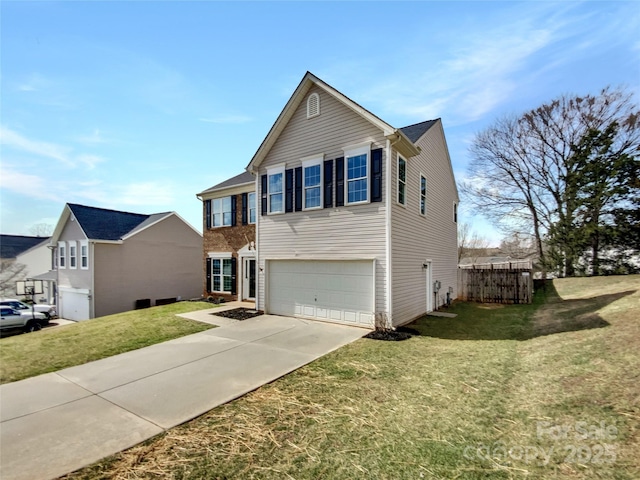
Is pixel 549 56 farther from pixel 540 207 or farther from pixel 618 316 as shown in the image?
pixel 540 207

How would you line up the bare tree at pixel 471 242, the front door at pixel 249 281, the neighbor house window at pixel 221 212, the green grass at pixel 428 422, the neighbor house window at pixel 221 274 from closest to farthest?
the green grass at pixel 428 422 < the front door at pixel 249 281 < the neighbor house window at pixel 221 274 < the neighbor house window at pixel 221 212 < the bare tree at pixel 471 242

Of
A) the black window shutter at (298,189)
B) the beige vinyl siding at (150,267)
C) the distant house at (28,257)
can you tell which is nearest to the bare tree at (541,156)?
the black window shutter at (298,189)

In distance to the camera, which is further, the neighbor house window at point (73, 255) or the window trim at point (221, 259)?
the neighbor house window at point (73, 255)

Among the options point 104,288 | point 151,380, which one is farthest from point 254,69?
point 104,288

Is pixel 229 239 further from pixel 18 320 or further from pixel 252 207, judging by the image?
pixel 18 320

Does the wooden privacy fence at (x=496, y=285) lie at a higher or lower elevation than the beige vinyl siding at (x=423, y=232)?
lower

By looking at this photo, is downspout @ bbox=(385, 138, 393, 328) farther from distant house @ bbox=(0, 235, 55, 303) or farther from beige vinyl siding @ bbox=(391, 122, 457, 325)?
distant house @ bbox=(0, 235, 55, 303)

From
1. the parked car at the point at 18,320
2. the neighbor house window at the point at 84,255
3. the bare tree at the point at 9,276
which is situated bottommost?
the parked car at the point at 18,320

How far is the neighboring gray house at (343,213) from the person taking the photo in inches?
358

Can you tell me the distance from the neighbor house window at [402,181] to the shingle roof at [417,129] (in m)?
1.79

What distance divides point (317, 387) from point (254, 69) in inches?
377

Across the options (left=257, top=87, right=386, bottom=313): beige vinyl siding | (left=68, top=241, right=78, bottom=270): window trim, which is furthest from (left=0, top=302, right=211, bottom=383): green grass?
(left=68, top=241, right=78, bottom=270): window trim

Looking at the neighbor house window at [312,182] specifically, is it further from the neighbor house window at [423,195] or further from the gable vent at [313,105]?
the neighbor house window at [423,195]

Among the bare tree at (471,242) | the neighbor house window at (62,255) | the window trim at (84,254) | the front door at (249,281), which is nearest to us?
the front door at (249,281)
